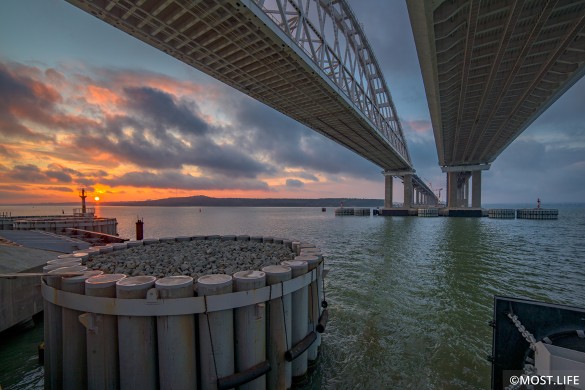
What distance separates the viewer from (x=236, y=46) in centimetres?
2375

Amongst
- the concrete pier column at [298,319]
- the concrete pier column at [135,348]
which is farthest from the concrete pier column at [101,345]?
the concrete pier column at [298,319]

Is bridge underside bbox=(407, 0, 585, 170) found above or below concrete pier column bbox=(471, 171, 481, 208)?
above

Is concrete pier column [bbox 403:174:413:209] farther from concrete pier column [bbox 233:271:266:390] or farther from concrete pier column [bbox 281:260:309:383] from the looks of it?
concrete pier column [bbox 233:271:266:390]

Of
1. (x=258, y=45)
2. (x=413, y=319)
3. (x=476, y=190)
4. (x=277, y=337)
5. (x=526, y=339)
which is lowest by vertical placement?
(x=413, y=319)

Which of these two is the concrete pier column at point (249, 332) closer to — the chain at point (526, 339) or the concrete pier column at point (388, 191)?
the chain at point (526, 339)

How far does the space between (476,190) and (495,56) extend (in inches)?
2521

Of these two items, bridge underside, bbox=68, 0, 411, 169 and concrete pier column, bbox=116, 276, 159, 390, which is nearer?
concrete pier column, bbox=116, 276, 159, 390

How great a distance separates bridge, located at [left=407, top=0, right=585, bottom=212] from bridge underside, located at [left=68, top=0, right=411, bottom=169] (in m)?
10.3

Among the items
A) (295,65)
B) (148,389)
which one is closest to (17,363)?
(148,389)

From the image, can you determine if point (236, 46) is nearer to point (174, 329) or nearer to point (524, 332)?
point (174, 329)

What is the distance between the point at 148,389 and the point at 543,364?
5738mm

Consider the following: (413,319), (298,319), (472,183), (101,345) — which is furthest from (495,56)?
(472,183)

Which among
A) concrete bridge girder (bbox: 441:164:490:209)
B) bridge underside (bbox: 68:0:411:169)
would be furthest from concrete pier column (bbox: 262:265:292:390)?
concrete bridge girder (bbox: 441:164:490:209)

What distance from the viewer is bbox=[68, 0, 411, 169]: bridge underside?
18.6 m
